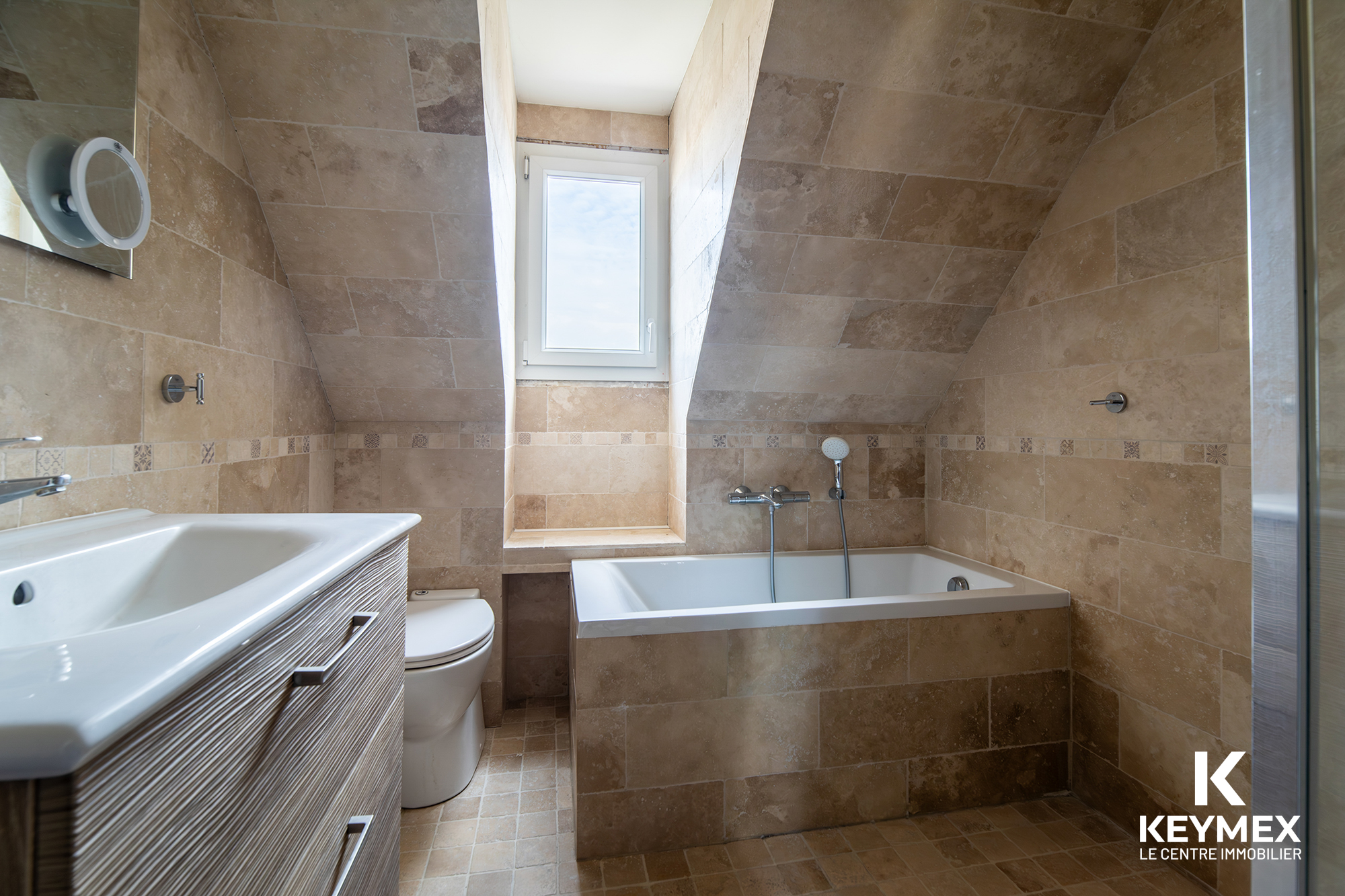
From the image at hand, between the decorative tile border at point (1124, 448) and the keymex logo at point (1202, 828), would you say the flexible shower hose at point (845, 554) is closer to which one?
the decorative tile border at point (1124, 448)

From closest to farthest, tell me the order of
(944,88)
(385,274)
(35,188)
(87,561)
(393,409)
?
(87,561) → (35,188) → (944,88) → (385,274) → (393,409)

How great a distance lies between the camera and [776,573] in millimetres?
2500

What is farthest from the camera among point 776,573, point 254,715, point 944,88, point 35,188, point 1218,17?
point 776,573

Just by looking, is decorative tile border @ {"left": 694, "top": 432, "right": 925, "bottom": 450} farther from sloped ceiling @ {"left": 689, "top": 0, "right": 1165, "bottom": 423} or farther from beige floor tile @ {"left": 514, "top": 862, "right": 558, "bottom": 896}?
beige floor tile @ {"left": 514, "top": 862, "right": 558, "bottom": 896}

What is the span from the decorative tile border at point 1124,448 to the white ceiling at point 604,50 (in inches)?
74.6

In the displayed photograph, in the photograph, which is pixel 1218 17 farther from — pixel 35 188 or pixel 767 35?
pixel 35 188

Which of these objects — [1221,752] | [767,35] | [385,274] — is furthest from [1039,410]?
[385,274]

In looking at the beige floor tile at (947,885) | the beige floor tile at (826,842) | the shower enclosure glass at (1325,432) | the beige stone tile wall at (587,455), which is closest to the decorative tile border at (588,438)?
the beige stone tile wall at (587,455)

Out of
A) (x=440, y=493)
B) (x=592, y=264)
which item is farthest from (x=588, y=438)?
(x=592, y=264)

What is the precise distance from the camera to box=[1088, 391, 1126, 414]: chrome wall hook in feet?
5.73

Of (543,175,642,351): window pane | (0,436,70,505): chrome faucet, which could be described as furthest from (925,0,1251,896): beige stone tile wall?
(0,436,70,505): chrome faucet

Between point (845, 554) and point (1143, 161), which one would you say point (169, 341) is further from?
point (1143, 161)

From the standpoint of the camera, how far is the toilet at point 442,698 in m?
1.65

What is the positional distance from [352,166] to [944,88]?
171cm
